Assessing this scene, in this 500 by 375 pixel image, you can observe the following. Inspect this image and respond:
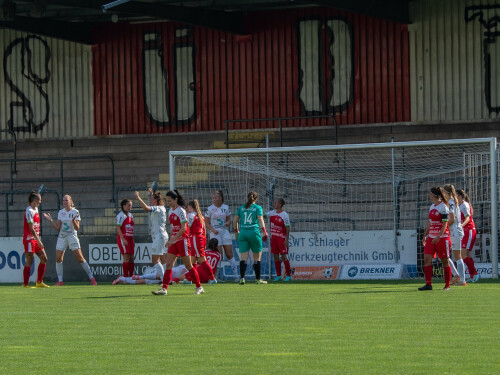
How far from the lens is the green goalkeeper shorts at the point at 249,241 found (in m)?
21.1

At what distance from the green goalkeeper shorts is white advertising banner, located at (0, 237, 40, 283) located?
254 inches

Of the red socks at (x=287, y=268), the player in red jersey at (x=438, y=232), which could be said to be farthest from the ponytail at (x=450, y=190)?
the red socks at (x=287, y=268)

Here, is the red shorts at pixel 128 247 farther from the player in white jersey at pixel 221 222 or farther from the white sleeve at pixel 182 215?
the white sleeve at pixel 182 215

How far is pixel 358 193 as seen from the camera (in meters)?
24.2

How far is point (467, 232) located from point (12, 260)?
1175 cm

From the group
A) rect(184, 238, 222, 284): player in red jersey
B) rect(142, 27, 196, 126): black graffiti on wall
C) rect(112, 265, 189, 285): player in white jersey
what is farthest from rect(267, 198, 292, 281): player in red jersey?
rect(142, 27, 196, 126): black graffiti on wall

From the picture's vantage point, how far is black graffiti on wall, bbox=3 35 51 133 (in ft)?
106

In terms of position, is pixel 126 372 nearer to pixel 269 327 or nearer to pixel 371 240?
pixel 269 327

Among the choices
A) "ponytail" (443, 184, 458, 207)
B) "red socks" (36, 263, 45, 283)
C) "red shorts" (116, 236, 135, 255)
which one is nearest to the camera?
"ponytail" (443, 184, 458, 207)

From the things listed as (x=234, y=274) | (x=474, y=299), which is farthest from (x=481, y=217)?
(x=474, y=299)

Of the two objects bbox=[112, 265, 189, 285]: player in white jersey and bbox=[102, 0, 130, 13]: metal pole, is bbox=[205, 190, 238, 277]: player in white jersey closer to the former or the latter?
bbox=[112, 265, 189, 285]: player in white jersey

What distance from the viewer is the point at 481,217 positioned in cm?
2252

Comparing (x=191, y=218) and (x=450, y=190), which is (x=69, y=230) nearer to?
(x=191, y=218)

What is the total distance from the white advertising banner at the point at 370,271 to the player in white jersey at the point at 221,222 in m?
2.56
